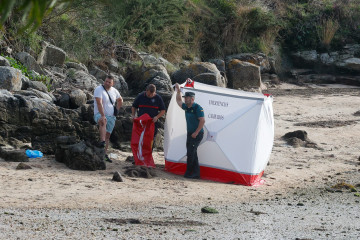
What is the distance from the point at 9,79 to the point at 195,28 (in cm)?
1313

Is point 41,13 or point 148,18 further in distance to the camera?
point 148,18

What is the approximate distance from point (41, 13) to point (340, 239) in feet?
17.9

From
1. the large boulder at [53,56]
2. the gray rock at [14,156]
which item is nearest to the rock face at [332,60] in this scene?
the large boulder at [53,56]

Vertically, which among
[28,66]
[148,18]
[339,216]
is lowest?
[339,216]

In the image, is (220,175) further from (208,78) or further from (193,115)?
(208,78)

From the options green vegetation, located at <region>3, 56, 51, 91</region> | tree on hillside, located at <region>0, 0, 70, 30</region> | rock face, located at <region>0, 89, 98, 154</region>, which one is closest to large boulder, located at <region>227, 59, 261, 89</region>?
green vegetation, located at <region>3, 56, 51, 91</region>

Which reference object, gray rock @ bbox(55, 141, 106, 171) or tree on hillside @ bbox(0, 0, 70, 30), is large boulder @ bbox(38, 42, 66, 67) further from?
tree on hillside @ bbox(0, 0, 70, 30)

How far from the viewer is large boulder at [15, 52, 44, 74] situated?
1644cm

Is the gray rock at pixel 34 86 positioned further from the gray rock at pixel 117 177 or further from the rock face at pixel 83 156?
the gray rock at pixel 117 177

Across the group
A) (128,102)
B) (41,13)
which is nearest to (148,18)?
(128,102)

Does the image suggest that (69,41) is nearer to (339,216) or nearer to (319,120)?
(319,120)

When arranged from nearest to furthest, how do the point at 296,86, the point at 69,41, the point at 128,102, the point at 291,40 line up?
the point at 128,102, the point at 69,41, the point at 296,86, the point at 291,40

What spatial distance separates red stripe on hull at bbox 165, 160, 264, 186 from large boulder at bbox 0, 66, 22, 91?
14.8 ft

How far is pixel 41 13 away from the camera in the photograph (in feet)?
8.89
